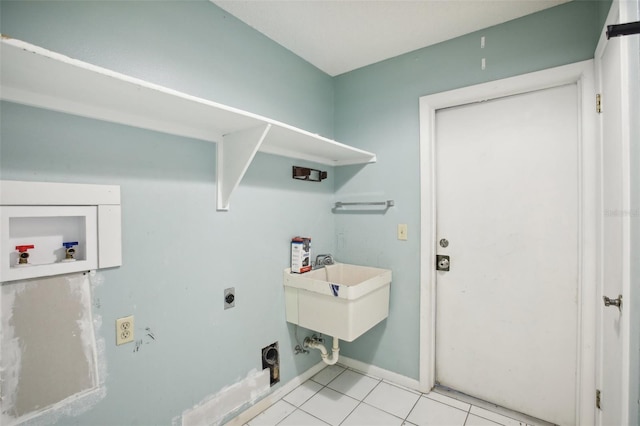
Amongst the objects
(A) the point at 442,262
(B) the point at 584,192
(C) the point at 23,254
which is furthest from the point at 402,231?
(C) the point at 23,254

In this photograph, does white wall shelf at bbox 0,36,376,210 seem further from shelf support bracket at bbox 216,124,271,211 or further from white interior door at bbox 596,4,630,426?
white interior door at bbox 596,4,630,426

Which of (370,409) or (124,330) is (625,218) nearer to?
(370,409)

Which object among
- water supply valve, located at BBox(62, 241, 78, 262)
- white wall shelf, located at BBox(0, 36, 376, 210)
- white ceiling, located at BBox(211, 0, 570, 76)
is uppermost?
white ceiling, located at BBox(211, 0, 570, 76)

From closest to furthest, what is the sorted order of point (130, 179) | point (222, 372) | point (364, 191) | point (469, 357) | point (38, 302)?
point (38, 302)
point (130, 179)
point (222, 372)
point (469, 357)
point (364, 191)

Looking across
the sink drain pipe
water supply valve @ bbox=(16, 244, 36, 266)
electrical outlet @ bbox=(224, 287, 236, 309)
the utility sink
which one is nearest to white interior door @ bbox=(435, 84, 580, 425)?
the utility sink

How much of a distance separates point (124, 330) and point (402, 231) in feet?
5.58

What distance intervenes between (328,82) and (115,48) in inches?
61.2

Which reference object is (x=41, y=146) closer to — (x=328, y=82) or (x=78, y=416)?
(x=78, y=416)

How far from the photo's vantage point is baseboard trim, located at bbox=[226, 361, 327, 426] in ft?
5.44

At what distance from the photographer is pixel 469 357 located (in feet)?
6.37

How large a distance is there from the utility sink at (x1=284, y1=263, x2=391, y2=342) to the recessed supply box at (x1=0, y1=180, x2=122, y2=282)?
3.42 feet

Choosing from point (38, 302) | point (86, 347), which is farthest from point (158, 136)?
point (86, 347)

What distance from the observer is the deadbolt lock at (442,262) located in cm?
201

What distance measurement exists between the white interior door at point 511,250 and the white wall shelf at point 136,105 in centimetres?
97
